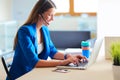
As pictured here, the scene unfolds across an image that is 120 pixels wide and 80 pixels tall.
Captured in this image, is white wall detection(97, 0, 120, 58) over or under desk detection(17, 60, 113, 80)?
over

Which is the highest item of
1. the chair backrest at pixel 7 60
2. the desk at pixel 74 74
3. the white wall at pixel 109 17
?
the white wall at pixel 109 17

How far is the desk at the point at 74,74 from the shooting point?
5.49ft

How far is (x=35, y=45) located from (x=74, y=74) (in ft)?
1.62

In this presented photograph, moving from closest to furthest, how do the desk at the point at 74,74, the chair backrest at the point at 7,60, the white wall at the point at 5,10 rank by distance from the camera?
the desk at the point at 74,74
the chair backrest at the point at 7,60
the white wall at the point at 5,10

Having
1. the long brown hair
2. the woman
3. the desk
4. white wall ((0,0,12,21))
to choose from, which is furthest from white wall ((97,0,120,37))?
the desk

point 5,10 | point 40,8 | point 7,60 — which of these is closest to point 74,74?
point 7,60

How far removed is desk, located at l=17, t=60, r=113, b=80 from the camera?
1673 mm

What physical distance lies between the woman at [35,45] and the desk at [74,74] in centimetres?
10

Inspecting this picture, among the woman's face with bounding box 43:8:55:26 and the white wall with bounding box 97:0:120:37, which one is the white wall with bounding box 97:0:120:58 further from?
the woman's face with bounding box 43:8:55:26

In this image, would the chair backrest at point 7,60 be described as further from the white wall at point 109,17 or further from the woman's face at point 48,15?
the white wall at point 109,17

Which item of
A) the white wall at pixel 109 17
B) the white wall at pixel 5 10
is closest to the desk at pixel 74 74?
the white wall at pixel 109 17

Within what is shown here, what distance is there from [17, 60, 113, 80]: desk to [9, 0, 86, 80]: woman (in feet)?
0.34

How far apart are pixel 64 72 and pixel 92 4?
130 inches

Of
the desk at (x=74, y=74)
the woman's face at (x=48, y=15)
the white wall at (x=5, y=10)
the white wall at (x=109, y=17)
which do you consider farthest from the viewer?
the white wall at (x=5, y=10)
